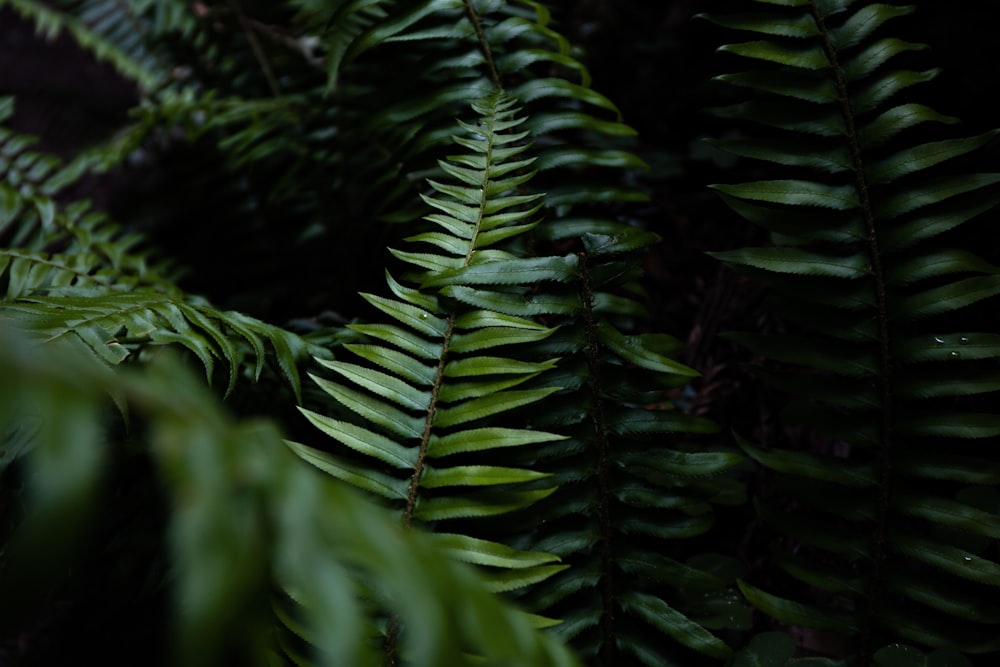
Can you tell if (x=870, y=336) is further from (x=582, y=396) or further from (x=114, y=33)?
(x=114, y=33)

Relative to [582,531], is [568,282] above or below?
above

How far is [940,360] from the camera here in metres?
1.33

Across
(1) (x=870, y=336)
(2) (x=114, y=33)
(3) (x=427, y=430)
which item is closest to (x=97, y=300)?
(3) (x=427, y=430)

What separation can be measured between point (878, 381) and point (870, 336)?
0.29 feet

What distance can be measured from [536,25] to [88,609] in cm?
186

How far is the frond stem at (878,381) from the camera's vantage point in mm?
1317

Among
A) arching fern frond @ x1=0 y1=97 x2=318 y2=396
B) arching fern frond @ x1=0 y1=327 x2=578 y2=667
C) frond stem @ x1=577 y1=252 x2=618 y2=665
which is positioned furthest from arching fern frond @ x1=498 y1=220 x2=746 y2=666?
arching fern frond @ x1=0 y1=327 x2=578 y2=667

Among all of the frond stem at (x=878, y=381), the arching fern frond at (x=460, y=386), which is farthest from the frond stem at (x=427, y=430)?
Answer: the frond stem at (x=878, y=381)

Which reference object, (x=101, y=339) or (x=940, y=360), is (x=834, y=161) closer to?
(x=940, y=360)

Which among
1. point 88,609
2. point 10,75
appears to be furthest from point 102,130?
point 88,609

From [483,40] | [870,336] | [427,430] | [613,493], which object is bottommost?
[613,493]

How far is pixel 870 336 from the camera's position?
136cm

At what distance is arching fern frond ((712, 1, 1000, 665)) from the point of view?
130 cm

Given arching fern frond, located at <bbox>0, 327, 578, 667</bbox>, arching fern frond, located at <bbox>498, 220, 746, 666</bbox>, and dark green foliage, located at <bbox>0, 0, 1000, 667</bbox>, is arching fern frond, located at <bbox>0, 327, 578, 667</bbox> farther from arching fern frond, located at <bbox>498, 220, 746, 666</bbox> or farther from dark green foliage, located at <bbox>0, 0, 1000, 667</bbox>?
arching fern frond, located at <bbox>498, 220, 746, 666</bbox>
